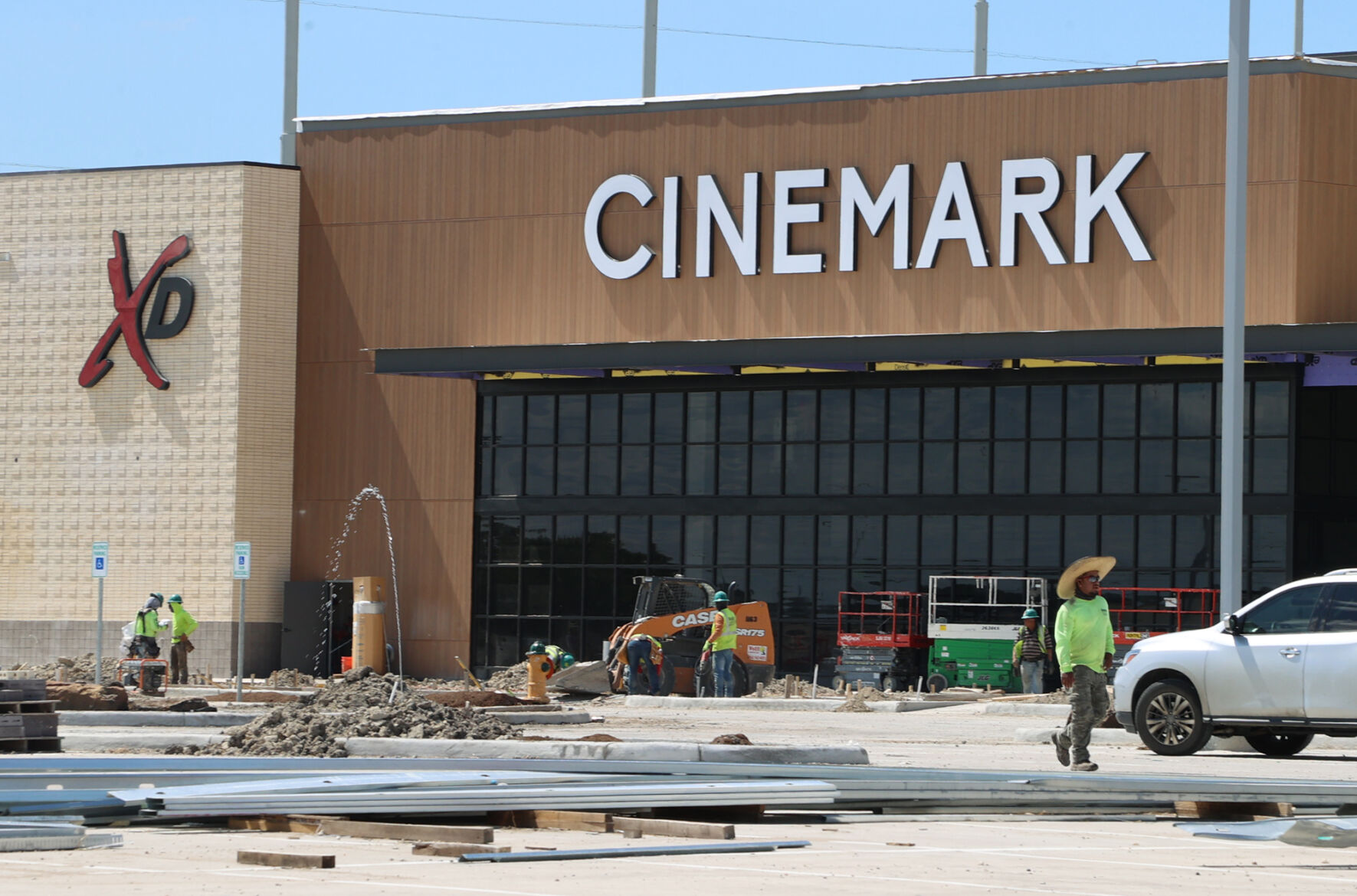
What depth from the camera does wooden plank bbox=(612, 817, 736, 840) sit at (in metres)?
11.8

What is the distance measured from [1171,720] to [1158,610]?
53.4 ft

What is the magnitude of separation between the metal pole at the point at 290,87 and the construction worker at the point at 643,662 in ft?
47.5

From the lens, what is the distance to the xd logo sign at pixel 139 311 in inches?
1725

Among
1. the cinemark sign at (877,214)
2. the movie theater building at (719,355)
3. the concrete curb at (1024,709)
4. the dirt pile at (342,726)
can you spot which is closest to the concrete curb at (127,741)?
the dirt pile at (342,726)

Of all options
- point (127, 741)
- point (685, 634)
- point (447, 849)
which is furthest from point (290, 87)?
point (447, 849)

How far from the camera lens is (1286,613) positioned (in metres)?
20.4

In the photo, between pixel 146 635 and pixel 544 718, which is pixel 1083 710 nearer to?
pixel 544 718

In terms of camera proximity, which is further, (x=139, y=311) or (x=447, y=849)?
(x=139, y=311)

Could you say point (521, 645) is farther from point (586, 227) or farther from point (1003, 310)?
point (1003, 310)

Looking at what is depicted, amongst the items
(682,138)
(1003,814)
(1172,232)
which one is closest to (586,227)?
(682,138)

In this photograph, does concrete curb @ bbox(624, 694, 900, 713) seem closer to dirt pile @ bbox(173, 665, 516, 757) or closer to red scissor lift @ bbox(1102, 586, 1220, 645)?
red scissor lift @ bbox(1102, 586, 1220, 645)

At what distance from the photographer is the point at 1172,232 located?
36.8 m

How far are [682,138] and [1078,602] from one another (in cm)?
2337

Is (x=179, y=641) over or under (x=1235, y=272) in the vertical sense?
under
